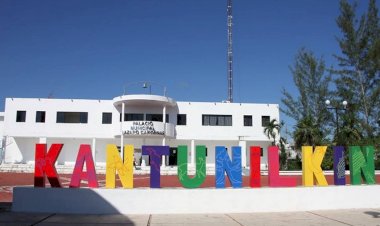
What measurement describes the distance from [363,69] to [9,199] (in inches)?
1503

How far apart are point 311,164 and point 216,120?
97.1 ft

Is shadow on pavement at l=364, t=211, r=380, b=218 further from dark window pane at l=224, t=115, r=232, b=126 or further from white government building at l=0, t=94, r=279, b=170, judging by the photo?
dark window pane at l=224, t=115, r=232, b=126

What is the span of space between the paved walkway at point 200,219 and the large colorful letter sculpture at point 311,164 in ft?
5.15

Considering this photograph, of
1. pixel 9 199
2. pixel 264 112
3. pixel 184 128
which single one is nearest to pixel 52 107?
pixel 184 128

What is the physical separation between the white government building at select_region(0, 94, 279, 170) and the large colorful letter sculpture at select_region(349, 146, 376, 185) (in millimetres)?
26620

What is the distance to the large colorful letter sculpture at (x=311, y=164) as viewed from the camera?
13117 millimetres

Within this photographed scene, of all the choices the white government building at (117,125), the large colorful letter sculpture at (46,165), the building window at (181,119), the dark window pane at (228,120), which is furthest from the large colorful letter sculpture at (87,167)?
the dark window pane at (228,120)

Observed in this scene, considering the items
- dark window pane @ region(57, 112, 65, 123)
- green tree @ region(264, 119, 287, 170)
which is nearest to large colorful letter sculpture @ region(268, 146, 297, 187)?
green tree @ region(264, 119, 287, 170)

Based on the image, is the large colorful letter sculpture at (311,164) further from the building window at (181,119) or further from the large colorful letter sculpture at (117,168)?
the building window at (181,119)

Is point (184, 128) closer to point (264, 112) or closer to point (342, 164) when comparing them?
point (264, 112)

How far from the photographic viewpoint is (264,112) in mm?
43719

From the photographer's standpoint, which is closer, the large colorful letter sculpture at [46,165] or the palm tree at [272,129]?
the large colorful letter sculpture at [46,165]

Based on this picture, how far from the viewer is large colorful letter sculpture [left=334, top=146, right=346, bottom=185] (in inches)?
528

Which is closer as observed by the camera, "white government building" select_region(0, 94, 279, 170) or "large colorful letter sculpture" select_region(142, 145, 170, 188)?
"large colorful letter sculpture" select_region(142, 145, 170, 188)
